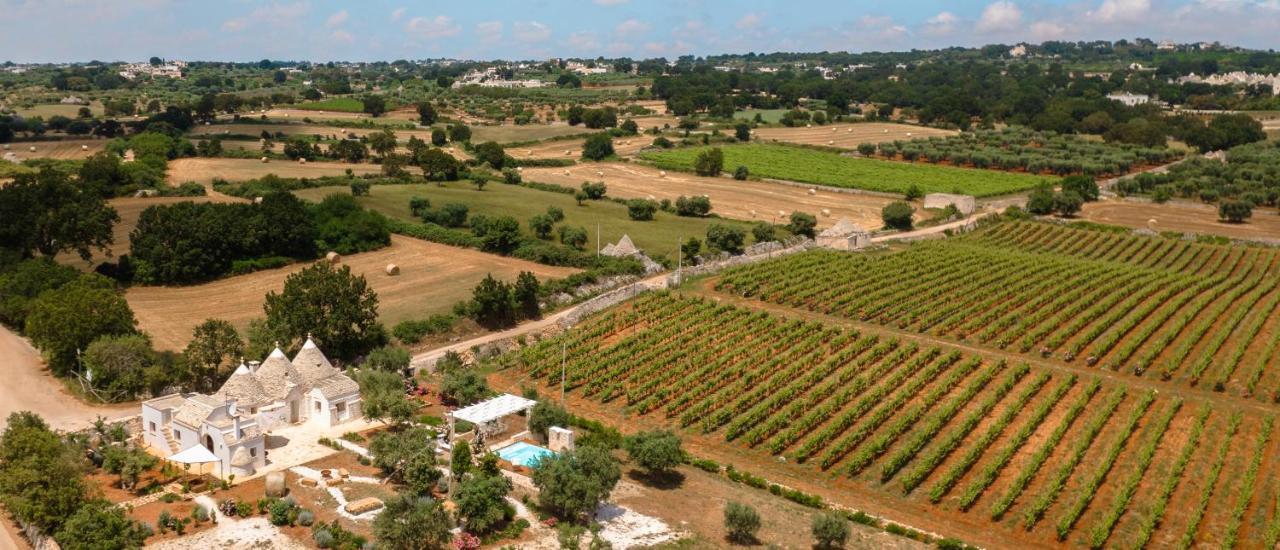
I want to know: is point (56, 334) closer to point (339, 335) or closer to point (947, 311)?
point (339, 335)

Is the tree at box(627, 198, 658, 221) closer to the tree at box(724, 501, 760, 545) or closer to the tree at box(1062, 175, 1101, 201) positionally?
the tree at box(1062, 175, 1101, 201)

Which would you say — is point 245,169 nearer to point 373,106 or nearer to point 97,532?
point 373,106

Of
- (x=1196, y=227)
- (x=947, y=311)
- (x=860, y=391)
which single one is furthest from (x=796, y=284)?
(x=1196, y=227)

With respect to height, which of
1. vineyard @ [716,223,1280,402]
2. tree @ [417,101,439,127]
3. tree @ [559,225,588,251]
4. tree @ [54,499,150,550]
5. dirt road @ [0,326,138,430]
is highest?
tree @ [417,101,439,127]

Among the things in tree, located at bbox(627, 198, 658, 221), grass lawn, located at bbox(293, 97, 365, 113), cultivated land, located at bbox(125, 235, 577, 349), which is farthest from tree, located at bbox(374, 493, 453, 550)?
grass lawn, located at bbox(293, 97, 365, 113)

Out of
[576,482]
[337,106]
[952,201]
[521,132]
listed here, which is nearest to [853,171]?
[952,201]

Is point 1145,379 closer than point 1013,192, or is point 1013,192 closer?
point 1145,379
